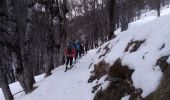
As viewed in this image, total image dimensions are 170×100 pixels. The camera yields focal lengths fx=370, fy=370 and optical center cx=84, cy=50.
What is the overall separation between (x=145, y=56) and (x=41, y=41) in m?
41.1

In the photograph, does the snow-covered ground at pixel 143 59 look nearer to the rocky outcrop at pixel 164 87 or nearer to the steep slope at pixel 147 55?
the steep slope at pixel 147 55

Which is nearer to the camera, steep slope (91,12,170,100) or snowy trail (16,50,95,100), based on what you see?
steep slope (91,12,170,100)

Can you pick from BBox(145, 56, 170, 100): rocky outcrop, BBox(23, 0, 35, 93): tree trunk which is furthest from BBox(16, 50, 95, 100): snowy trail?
BBox(145, 56, 170, 100): rocky outcrop

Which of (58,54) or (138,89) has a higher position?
(138,89)

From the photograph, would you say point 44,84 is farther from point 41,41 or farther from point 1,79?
point 41,41

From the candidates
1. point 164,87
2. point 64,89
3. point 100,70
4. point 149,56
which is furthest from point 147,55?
→ point 64,89

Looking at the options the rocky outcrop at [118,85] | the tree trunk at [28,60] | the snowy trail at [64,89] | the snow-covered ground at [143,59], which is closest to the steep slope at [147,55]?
the snow-covered ground at [143,59]

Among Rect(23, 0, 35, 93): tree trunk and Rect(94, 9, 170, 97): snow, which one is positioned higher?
Rect(94, 9, 170, 97): snow

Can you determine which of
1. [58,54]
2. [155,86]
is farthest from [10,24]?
[155,86]

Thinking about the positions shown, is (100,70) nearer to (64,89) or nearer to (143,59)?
(64,89)

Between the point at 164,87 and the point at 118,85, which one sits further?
the point at 118,85

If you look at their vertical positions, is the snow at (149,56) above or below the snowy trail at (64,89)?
above

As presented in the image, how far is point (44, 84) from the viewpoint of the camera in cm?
1784

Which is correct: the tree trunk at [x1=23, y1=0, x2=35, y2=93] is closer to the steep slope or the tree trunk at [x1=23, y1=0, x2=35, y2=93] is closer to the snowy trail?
the snowy trail
